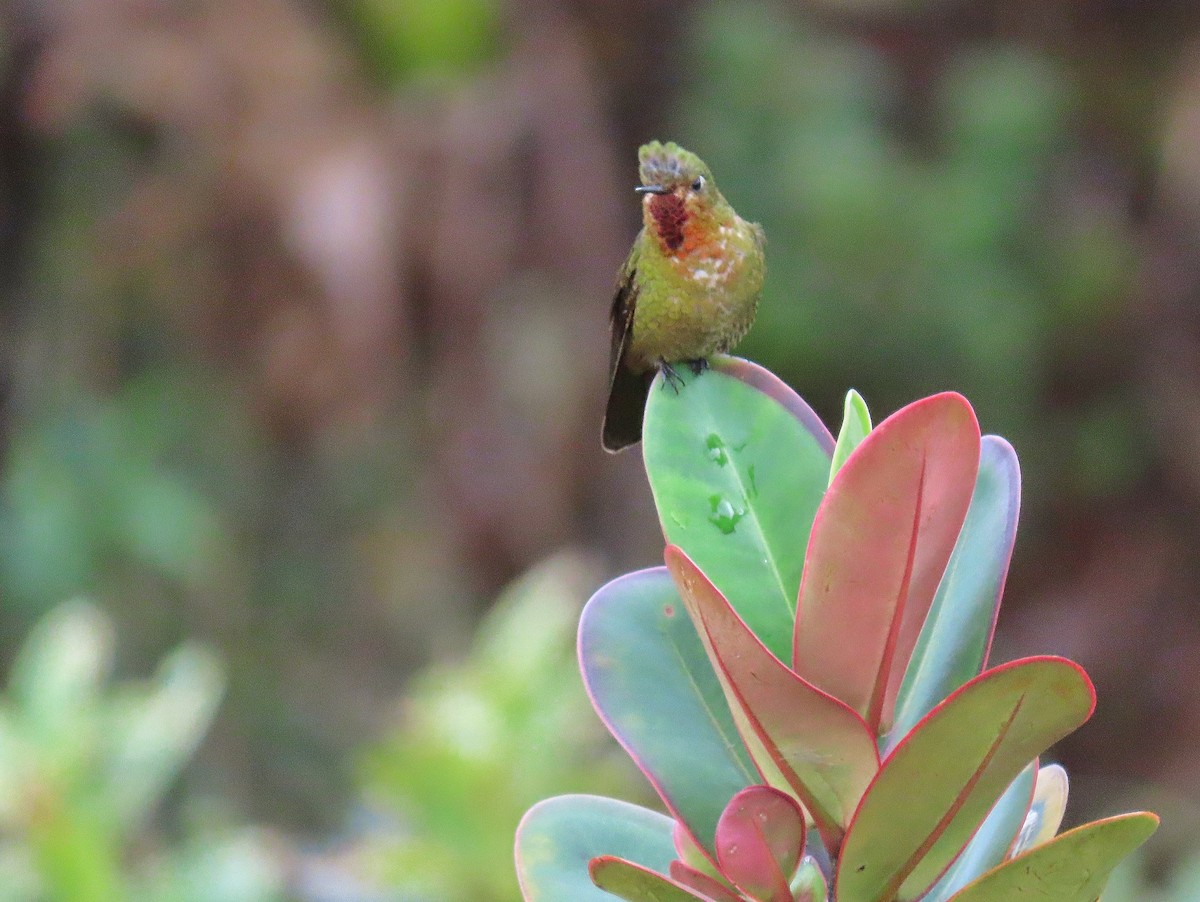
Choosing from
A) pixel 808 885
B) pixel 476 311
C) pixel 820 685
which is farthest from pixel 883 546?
pixel 476 311

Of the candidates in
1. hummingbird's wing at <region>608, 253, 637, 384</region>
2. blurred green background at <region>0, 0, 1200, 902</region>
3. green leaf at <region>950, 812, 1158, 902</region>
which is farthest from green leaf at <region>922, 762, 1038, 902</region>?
blurred green background at <region>0, 0, 1200, 902</region>

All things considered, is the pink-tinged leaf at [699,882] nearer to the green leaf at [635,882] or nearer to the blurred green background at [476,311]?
the green leaf at [635,882]

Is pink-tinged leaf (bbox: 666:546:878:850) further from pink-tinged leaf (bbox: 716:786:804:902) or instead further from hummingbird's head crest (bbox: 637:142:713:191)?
hummingbird's head crest (bbox: 637:142:713:191)

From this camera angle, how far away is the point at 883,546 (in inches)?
32.7

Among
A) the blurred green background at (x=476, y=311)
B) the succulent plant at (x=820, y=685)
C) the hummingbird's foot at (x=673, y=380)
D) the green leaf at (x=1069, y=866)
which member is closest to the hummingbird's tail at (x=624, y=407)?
the hummingbird's foot at (x=673, y=380)

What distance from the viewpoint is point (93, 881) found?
2084mm

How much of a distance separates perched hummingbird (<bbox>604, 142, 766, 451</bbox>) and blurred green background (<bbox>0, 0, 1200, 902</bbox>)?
7.05 ft

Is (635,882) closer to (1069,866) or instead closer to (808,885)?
(808,885)

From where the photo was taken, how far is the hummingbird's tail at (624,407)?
6.29ft

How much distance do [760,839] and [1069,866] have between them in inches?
6.7

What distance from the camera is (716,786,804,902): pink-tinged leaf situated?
802 millimetres

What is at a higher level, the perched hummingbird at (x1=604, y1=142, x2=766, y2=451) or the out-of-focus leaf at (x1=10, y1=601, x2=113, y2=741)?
the perched hummingbird at (x1=604, y1=142, x2=766, y2=451)

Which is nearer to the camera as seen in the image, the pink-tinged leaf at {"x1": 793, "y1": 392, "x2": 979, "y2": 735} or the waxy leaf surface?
the pink-tinged leaf at {"x1": 793, "y1": 392, "x2": 979, "y2": 735}

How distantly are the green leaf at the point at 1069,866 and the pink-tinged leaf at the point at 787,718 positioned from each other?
0.33 feet
